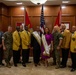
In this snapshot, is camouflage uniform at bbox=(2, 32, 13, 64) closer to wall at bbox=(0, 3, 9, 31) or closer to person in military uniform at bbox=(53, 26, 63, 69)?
person in military uniform at bbox=(53, 26, 63, 69)

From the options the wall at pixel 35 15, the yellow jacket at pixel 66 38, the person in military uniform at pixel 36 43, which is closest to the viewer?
the yellow jacket at pixel 66 38

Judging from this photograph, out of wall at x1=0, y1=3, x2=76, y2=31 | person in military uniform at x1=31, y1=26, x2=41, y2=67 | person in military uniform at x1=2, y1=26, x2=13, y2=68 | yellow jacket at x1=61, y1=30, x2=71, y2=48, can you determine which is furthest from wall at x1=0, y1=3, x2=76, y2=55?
yellow jacket at x1=61, y1=30, x2=71, y2=48

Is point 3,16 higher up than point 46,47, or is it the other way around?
point 3,16

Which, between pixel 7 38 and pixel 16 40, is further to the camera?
pixel 16 40

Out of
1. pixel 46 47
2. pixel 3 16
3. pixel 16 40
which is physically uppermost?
pixel 3 16

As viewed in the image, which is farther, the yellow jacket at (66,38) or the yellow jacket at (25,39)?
the yellow jacket at (25,39)

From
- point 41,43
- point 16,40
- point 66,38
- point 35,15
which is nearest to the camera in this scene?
point 66,38

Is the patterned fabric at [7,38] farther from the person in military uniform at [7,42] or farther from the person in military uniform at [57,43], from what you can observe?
the person in military uniform at [57,43]

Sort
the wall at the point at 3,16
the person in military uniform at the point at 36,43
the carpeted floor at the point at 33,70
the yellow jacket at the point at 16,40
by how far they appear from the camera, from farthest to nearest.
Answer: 1. the wall at the point at 3,16
2. the person in military uniform at the point at 36,43
3. the yellow jacket at the point at 16,40
4. the carpeted floor at the point at 33,70

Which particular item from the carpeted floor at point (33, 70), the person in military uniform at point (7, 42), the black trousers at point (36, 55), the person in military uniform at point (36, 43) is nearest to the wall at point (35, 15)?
the person in military uniform at point (7, 42)

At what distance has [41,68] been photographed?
5.95 metres

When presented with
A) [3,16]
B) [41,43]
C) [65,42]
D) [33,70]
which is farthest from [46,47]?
[3,16]

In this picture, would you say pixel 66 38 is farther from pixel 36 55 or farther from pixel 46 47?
pixel 36 55

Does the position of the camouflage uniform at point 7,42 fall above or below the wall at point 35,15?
below
